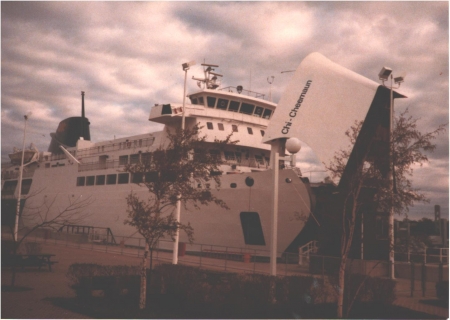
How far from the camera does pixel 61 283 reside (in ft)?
44.8

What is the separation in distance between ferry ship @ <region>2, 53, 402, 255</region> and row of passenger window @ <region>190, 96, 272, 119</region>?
0.06 metres

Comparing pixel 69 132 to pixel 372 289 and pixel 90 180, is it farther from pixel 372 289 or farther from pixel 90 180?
pixel 372 289

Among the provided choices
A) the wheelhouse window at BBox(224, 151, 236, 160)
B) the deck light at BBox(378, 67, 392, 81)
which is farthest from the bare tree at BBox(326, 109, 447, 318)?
the wheelhouse window at BBox(224, 151, 236, 160)

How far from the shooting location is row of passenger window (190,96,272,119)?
28.1 metres

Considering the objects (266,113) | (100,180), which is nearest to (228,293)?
(266,113)

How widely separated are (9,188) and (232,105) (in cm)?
3060

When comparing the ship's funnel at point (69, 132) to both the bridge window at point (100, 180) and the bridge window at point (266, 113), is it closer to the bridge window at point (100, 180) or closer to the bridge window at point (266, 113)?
the bridge window at point (100, 180)

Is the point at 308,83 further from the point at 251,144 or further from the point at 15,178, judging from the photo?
the point at 15,178

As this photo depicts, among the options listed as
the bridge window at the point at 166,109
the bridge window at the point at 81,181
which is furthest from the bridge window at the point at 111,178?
the bridge window at the point at 166,109

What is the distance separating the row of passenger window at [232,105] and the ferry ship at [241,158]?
63mm

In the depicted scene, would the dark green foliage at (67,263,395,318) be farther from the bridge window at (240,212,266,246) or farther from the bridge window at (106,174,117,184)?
the bridge window at (106,174,117,184)

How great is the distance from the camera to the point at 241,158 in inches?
1061

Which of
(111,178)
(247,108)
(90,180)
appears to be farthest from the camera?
(90,180)

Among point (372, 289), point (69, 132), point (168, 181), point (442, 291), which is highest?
point (69, 132)
